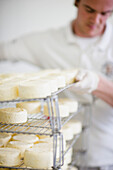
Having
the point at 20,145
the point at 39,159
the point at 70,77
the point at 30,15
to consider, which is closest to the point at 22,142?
the point at 20,145

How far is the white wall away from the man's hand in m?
1.42

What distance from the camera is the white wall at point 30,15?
240 cm

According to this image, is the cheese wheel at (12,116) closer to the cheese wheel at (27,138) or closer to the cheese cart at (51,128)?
the cheese cart at (51,128)

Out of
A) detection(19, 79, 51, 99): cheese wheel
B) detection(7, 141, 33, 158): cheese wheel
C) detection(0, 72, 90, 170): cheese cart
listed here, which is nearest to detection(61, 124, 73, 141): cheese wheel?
detection(0, 72, 90, 170): cheese cart

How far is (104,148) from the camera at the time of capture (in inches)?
63.7

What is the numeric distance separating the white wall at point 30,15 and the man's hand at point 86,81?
1.42 metres

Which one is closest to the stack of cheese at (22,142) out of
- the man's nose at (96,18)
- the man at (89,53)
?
the man at (89,53)

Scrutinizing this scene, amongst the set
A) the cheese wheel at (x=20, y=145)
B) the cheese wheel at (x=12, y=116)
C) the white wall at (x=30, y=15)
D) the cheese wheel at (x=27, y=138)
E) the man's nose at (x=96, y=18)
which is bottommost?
the cheese wheel at (x=20, y=145)

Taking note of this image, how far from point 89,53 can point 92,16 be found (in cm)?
30

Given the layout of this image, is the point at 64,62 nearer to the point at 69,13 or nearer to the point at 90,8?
the point at 90,8

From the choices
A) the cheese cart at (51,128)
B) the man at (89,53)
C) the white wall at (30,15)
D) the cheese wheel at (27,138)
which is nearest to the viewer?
the cheese cart at (51,128)

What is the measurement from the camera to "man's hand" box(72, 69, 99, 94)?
1.21m

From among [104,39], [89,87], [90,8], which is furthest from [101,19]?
[89,87]

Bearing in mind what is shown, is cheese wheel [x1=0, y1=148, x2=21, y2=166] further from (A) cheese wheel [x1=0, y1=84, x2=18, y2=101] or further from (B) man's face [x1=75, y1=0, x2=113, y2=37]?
(B) man's face [x1=75, y1=0, x2=113, y2=37]
